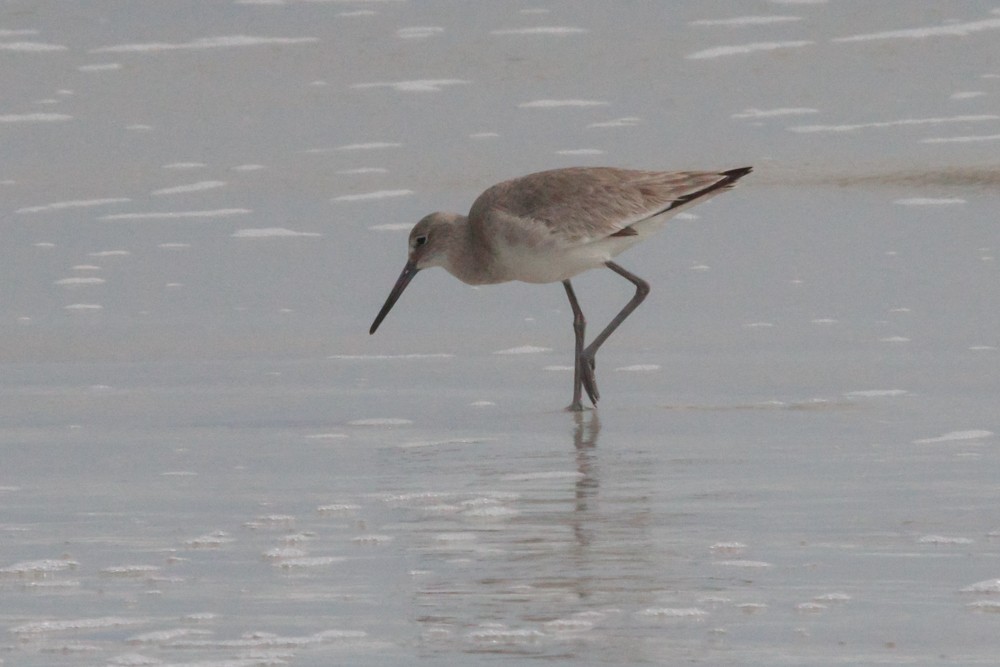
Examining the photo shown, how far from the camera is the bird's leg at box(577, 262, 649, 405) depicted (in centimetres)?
732

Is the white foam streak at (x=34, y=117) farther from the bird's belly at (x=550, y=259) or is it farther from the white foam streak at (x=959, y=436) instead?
the white foam streak at (x=959, y=436)

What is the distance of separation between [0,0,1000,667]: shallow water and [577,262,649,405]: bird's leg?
0.16 meters

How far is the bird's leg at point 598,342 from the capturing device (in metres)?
7.32

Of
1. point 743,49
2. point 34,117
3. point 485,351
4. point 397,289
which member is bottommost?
point 743,49

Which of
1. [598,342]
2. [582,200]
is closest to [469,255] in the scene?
[582,200]

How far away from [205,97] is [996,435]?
9.23 m

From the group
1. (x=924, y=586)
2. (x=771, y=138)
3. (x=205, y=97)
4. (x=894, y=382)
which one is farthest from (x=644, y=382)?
(x=205, y=97)

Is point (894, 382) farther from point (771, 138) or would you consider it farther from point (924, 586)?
point (771, 138)

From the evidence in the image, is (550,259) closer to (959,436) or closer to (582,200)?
(582,200)

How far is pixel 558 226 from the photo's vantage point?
25.7 feet

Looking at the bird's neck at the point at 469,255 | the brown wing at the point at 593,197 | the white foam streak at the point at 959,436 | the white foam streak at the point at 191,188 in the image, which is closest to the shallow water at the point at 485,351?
the white foam streak at the point at 959,436

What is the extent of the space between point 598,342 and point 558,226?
48cm

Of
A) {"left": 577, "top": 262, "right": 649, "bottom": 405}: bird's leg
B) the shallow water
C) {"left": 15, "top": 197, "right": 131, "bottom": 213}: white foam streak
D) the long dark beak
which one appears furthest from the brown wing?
{"left": 15, "top": 197, "right": 131, "bottom": 213}: white foam streak

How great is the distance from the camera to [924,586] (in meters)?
4.38
